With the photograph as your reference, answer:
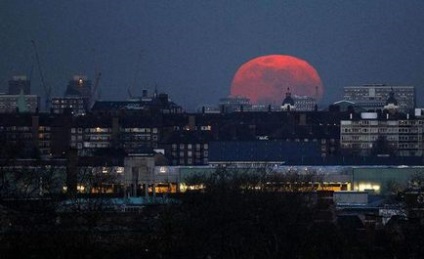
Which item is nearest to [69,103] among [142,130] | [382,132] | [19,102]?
[19,102]

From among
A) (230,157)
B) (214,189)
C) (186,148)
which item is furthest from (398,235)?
(186,148)

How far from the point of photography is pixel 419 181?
84500mm

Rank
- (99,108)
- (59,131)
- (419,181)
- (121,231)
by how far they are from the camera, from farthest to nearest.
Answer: (99,108) < (59,131) < (419,181) < (121,231)

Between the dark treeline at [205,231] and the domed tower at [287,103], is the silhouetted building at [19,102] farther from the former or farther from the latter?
the dark treeline at [205,231]

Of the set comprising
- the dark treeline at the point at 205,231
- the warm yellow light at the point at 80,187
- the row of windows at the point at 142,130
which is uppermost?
the row of windows at the point at 142,130

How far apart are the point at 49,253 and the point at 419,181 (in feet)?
126

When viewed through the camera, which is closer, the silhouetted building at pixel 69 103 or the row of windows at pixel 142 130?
the row of windows at pixel 142 130

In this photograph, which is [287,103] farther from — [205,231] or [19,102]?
[205,231]

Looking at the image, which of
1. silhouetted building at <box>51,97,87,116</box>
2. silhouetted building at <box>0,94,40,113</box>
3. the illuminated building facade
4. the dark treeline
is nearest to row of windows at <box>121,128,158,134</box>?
the illuminated building facade

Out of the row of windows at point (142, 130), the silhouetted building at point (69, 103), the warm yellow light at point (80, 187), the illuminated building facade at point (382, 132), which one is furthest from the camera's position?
the silhouetted building at point (69, 103)

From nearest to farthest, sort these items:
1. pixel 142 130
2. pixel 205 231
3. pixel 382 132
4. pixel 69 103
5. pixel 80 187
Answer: pixel 205 231, pixel 80 187, pixel 142 130, pixel 382 132, pixel 69 103

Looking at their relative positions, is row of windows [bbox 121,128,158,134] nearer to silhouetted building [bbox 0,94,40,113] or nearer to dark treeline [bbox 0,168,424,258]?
silhouetted building [bbox 0,94,40,113]

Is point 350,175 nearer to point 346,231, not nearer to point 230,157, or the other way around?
point 230,157

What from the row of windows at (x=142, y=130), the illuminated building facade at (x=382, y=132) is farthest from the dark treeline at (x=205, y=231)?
the row of windows at (x=142, y=130)
